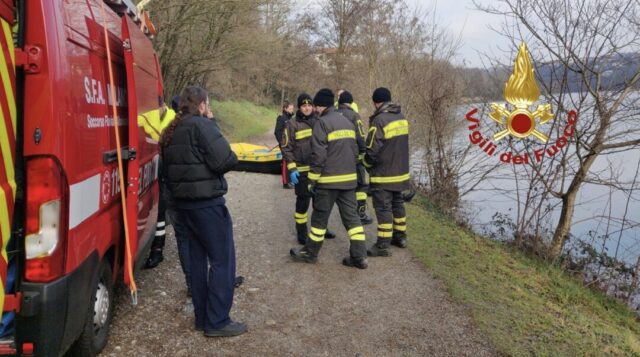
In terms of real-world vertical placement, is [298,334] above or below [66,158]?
below

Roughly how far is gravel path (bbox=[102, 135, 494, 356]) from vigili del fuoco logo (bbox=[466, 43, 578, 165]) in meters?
2.77

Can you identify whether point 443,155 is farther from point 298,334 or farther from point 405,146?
point 298,334

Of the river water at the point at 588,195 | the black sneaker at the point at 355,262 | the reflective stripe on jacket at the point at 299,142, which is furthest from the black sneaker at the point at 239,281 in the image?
the river water at the point at 588,195

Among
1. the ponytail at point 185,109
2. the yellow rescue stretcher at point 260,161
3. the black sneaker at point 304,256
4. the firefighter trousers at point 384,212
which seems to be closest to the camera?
the ponytail at point 185,109

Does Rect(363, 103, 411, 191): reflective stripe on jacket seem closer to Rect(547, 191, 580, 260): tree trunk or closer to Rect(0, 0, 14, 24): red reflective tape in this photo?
Rect(547, 191, 580, 260): tree trunk

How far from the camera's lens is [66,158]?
8.21ft

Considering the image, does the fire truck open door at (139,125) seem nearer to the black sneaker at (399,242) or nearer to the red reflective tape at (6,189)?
the red reflective tape at (6,189)

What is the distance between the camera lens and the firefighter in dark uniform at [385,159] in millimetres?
5840

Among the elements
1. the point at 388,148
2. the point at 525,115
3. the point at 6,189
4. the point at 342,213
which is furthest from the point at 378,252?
the point at 6,189

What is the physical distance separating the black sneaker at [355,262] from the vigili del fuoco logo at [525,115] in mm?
3352

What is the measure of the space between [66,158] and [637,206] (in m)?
8.92

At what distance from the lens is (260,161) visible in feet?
39.3

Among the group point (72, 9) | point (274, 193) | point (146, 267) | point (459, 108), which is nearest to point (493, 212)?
point (459, 108)

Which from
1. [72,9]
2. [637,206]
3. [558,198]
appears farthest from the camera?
[637,206]
